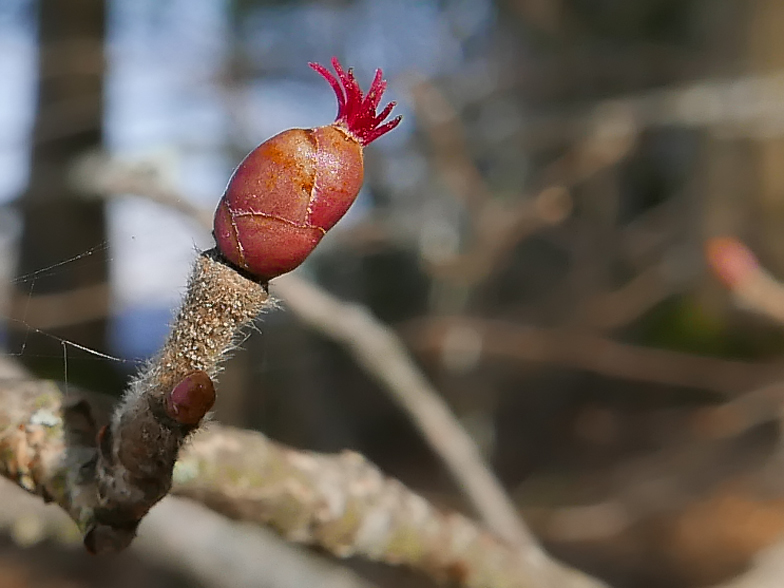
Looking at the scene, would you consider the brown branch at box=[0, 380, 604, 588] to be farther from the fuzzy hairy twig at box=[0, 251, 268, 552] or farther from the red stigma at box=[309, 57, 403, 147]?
the red stigma at box=[309, 57, 403, 147]

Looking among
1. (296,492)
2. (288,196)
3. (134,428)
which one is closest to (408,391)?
(296,492)

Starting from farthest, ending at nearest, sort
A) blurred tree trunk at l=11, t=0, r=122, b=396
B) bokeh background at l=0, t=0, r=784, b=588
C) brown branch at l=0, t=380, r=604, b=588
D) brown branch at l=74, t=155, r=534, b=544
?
blurred tree trunk at l=11, t=0, r=122, b=396
bokeh background at l=0, t=0, r=784, b=588
brown branch at l=74, t=155, r=534, b=544
brown branch at l=0, t=380, r=604, b=588

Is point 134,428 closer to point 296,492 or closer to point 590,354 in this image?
point 296,492

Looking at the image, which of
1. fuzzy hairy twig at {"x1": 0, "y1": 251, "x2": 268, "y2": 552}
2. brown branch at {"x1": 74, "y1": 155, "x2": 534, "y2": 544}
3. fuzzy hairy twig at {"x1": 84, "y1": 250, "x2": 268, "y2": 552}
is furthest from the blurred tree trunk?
fuzzy hairy twig at {"x1": 84, "y1": 250, "x2": 268, "y2": 552}

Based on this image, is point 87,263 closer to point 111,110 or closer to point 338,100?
point 338,100

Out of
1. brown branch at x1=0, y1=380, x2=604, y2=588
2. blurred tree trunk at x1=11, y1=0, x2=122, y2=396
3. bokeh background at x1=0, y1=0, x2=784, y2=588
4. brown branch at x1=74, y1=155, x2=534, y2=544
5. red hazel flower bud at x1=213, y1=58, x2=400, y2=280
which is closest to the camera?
red hazel flower bud at x1=213, y1=58, x2=400, y2=280

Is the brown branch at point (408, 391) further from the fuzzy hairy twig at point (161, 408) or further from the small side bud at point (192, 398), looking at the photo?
the small side bud at point (192, 398)
